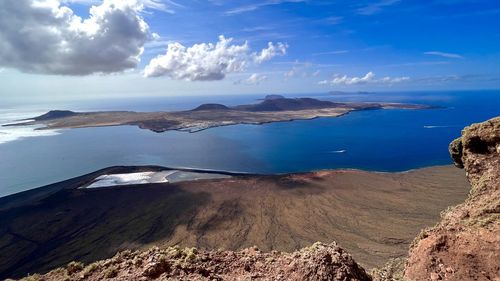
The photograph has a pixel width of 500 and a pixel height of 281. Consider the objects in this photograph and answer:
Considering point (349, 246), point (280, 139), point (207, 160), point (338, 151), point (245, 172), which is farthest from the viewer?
point (280, 139)

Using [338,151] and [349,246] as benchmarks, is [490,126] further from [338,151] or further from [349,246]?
[338,151]

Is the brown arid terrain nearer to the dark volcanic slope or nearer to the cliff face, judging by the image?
the cliff face

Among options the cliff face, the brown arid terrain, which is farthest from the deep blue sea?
the cliff face

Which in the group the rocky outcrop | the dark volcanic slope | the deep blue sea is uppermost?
the rocky outcrop

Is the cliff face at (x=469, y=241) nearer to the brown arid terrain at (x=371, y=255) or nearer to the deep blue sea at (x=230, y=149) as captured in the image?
the brown arid terrain at (x=371, y=255)

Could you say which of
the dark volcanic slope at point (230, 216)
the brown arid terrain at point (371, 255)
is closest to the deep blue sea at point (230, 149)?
the dark volcanic slope at point (230, 216)

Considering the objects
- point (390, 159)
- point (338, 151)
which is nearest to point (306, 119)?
point (338, 151)

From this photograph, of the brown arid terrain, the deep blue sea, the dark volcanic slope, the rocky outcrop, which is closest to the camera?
the rocky outcrop
